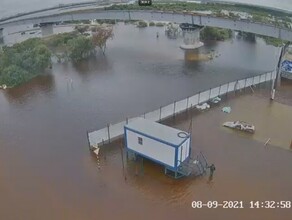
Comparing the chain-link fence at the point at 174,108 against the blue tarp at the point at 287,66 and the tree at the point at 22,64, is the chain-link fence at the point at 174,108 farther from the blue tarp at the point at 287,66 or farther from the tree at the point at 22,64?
the tree at the point at 22,64

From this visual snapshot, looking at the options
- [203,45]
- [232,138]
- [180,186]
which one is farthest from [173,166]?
[203,45]

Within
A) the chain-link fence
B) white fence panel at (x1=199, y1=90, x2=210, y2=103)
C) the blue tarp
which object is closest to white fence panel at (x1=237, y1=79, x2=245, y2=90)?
Result: the chain-link fence

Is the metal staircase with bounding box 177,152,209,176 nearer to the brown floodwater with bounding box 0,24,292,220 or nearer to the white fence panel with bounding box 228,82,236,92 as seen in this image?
the brown floodwater with bounding box 0,24,292,220

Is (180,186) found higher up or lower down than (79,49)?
lower down

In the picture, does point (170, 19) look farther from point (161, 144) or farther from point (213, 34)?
point (161, 144)

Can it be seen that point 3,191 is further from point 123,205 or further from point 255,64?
point 255,64

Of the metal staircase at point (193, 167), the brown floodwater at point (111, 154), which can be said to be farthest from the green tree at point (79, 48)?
the metal staircase at point (193, 167)
